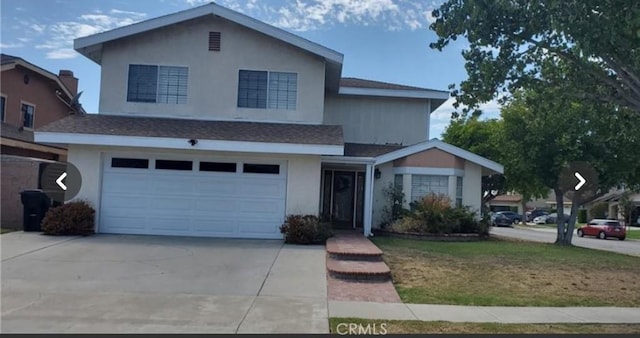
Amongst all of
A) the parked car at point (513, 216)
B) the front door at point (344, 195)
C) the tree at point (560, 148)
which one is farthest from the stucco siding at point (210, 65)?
the parked car at point (513, 216)

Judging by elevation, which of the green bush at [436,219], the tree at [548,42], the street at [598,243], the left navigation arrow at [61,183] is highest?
the tree at [548,42]

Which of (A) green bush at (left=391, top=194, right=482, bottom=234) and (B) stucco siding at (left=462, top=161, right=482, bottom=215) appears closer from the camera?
(A) green bush at (left=391, top=194, right=482, bottom=234)

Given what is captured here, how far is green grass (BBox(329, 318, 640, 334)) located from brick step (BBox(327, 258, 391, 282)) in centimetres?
269

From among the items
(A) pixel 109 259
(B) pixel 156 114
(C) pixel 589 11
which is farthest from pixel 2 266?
(C) pixel 589 11

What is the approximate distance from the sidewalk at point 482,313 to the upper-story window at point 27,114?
22.6m

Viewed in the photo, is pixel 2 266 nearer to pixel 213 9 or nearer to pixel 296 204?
pixel 296 204

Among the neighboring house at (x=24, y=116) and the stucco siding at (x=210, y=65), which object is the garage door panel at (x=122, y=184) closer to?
the stucco siding at (x=210, y=65)

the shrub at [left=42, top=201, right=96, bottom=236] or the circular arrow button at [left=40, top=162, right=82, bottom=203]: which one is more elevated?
the circular arrow button at [left=40, top=162, right=82, bottom=203]

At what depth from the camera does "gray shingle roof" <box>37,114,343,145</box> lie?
577 inches

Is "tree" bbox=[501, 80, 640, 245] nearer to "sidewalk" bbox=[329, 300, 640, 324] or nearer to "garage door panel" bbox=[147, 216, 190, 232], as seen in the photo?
"sidewalk" bbox=[329, 300, 640, 324]

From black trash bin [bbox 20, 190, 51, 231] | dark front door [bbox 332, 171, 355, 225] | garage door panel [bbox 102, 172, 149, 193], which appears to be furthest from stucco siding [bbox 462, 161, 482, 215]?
black trash bin [bbox 20, 190, 51, 231]

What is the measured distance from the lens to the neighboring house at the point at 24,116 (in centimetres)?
1631

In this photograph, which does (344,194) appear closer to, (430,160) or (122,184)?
(430,160)

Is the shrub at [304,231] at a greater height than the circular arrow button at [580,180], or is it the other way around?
the circular arrow button at [580,180]
